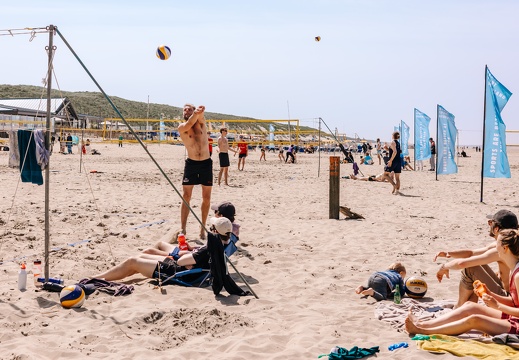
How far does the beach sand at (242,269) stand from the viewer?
3.75 metres

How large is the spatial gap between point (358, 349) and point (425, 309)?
121cm

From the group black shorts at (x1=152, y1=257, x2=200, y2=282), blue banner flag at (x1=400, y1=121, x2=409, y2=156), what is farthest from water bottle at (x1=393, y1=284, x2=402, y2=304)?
blue banner flag at (x1=400, y1=121, x2=409, y2=156)

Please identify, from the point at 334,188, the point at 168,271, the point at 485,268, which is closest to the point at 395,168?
the point at 334,188

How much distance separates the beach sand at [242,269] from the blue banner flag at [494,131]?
2.39 ft

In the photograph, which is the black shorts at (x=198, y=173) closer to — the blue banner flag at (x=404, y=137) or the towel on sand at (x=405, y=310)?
the towel on sand at (x=405, y=310)

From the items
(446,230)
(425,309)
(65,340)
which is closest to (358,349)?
(425,309)

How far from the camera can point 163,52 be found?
908 cm

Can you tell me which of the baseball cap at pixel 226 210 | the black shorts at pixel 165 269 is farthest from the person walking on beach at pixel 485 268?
the black shorts at pixel 165 269

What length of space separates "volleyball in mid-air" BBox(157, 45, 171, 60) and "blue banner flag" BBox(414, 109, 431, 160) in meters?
14.6

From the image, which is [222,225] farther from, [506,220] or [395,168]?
[395,168]

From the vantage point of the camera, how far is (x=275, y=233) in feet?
25.2

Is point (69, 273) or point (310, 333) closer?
point (310, 333)

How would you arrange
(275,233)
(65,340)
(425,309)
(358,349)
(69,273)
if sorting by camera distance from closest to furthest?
(358,349) < (65,340) < (425,309) < (69,273) < (275,233)

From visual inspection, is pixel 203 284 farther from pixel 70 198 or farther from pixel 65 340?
pixel 70 198
